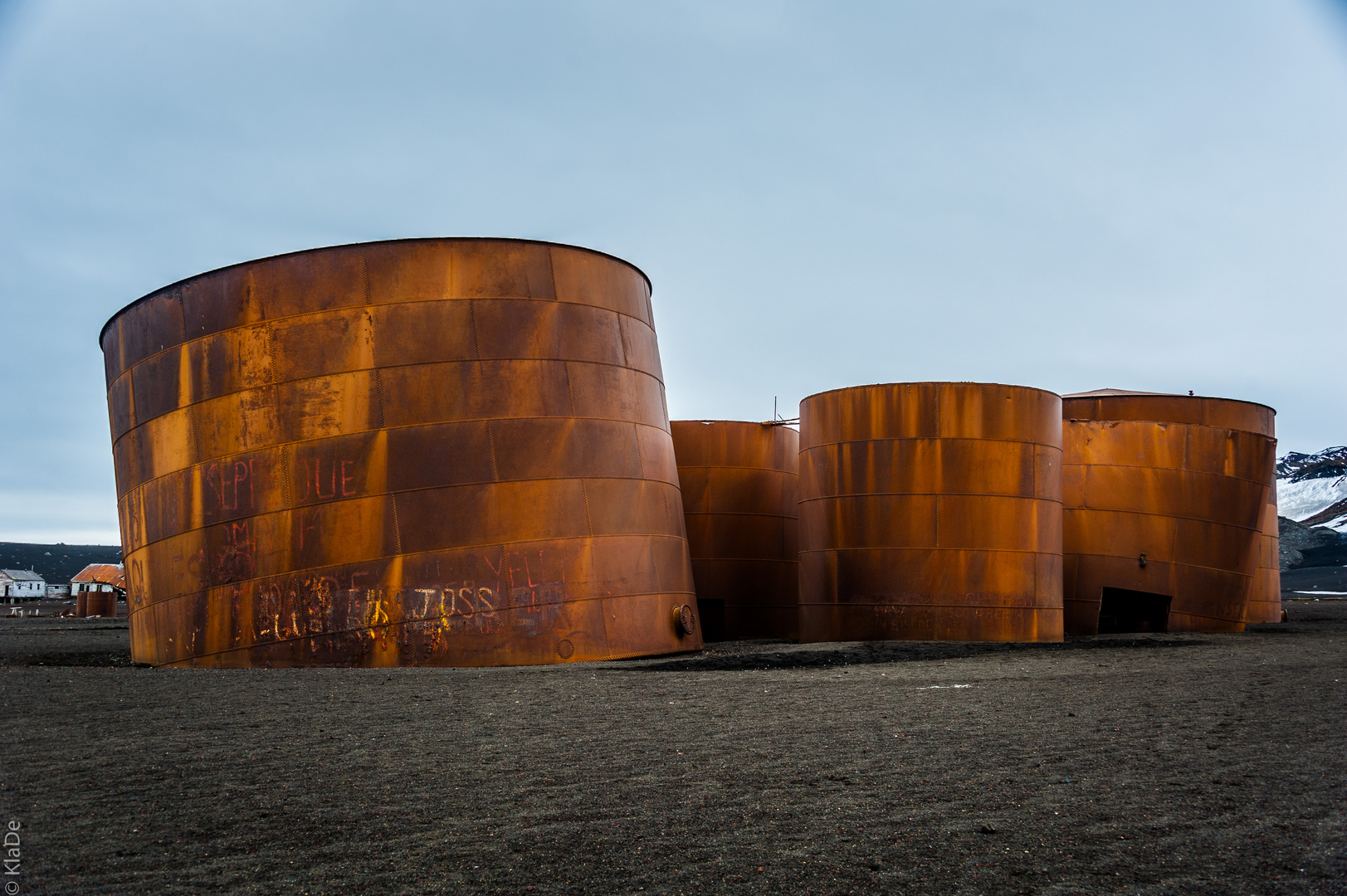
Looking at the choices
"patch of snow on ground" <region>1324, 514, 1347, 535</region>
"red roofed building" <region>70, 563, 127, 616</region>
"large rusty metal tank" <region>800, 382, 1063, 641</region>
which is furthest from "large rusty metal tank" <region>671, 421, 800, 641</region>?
"patch of snow on ground" <region>1324, 514, 1347, 535</region>

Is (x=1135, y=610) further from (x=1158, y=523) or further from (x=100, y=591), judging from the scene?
(x=100, y=591)

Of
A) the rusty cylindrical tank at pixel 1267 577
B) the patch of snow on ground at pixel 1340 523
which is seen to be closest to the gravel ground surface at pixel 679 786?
the rusty cylindrical tank at pixel 1267 577

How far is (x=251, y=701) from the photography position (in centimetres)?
1138

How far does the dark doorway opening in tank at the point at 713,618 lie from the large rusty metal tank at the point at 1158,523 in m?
8.91

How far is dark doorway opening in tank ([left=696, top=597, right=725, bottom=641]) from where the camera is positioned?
97.1 feet

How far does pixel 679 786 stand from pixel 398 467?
10.3 metres

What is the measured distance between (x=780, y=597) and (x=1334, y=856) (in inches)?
979

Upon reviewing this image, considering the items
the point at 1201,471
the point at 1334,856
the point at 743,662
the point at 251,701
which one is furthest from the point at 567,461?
the point at 1201,471

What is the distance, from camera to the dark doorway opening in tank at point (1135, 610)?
2716 cm

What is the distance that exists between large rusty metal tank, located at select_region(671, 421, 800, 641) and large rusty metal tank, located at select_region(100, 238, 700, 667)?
11.4 metres

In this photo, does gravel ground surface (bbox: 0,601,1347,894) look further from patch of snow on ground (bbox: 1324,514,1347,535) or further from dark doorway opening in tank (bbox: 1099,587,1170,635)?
patch of snow on ground (bbox: 1324,514,1347,535)

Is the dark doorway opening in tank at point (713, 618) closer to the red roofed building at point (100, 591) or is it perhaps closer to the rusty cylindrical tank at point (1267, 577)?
the rusty cylindrical tank at point (1267, 577)

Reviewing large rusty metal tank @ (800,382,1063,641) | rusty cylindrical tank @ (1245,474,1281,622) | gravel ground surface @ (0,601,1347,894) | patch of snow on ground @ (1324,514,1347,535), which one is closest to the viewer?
gravel ground surface @ (0,601,1347,894)

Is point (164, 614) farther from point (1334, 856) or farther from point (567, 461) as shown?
point (1334, 856)
